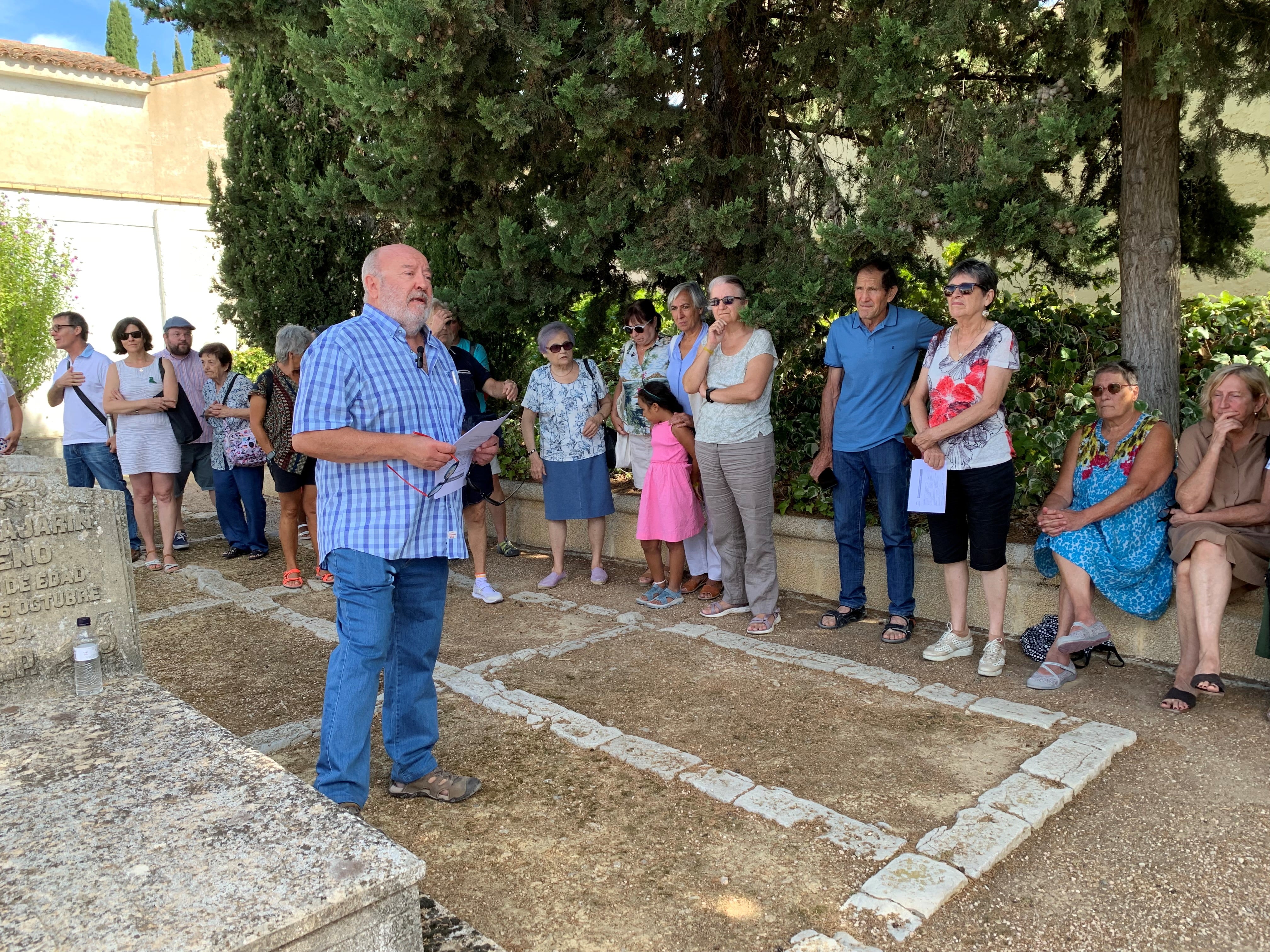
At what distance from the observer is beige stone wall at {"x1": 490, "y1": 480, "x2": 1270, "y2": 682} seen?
4.32m

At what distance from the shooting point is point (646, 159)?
6250 millimetres

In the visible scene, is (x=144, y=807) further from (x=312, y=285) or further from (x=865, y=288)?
(x=312, y=285)

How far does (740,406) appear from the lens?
5.27 metres

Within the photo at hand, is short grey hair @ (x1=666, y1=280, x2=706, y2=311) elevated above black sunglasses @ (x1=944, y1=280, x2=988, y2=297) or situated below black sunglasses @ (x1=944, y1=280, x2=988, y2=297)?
above

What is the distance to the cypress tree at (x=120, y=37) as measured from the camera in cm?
3716

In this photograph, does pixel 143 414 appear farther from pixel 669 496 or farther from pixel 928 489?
pixel 928 489

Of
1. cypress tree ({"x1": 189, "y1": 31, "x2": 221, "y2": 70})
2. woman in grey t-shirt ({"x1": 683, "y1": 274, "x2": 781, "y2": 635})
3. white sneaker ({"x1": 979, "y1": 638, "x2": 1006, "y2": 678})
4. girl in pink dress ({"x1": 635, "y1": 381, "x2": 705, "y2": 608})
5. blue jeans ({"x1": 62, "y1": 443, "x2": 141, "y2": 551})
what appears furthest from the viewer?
cypress tree ({"x1": 189, "y1": 31, "x2": 221, "y2": 70})

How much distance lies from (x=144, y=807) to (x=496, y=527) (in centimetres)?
545

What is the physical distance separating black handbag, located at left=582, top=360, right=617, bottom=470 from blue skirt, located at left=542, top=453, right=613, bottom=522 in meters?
0.11

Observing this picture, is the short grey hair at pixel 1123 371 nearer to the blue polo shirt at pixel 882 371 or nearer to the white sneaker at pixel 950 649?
the blue polo shirt at pixel 882 371

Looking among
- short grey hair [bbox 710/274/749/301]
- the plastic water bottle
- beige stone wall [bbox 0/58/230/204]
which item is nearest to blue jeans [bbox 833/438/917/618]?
short grey hair [bbox 710/274/749/301]

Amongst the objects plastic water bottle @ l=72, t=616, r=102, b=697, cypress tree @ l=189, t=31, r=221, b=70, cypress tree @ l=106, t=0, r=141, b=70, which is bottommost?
plastic water bottle @ l=72, t=616, r=102, b=697

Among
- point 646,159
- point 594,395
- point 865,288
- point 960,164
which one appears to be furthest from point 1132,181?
point 594,395

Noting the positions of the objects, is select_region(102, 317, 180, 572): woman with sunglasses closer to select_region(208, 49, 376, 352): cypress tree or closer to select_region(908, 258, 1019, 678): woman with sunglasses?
select_region(208, 49, 376, 352): cypress tree
